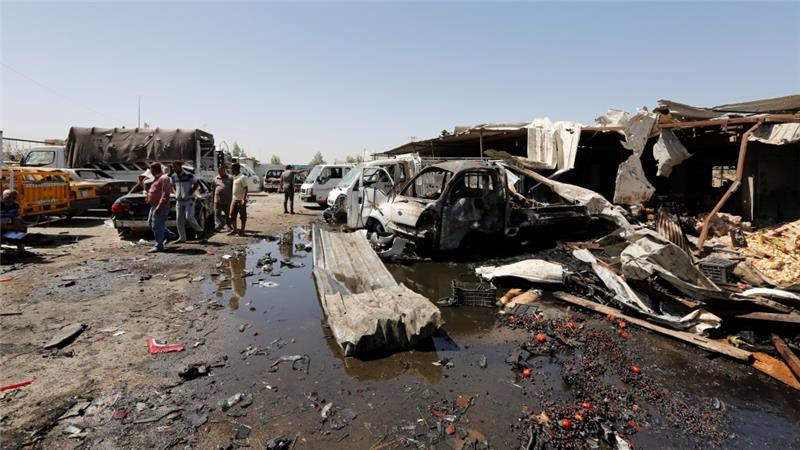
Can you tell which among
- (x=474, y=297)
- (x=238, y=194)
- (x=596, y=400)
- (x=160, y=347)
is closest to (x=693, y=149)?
(x=474, y=297)

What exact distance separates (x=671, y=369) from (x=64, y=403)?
17.1ft

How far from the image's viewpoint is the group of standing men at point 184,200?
764 centimetres

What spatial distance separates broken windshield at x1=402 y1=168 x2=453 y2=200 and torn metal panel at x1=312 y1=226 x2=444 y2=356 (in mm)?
2291

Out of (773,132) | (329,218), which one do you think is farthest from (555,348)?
(329,218)

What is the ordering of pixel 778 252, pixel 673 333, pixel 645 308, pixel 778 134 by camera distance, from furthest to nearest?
pixel 778 134
pixel 778 252
pixel 645 308
pixel 673 333

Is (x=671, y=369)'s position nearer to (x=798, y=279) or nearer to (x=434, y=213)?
(x=798, y=279)

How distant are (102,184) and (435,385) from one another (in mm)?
12278

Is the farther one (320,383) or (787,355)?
(787,355)

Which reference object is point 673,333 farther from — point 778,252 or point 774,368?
point 778,252

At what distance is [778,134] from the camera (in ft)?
24.8

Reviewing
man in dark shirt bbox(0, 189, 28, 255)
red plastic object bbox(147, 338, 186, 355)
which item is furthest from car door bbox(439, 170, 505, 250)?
man in dark shirt bbox(0, 189, 28, 255)

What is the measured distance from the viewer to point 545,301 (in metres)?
5.57

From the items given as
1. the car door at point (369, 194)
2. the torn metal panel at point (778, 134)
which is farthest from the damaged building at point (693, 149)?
the car door at point (369, 194)

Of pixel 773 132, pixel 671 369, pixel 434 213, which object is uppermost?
pixel 773 132
